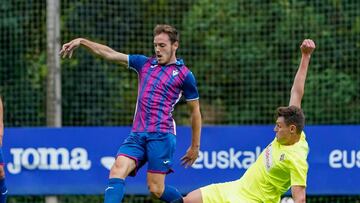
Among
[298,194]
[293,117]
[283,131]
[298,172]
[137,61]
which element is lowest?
[298,194]

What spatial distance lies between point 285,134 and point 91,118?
6.48 metres

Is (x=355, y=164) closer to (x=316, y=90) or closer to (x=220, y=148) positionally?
(x=220, y=148)

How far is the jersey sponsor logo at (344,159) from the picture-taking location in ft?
38.6

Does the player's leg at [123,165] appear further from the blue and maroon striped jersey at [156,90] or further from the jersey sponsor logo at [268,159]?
the jersey sponsor logo at [268,159]

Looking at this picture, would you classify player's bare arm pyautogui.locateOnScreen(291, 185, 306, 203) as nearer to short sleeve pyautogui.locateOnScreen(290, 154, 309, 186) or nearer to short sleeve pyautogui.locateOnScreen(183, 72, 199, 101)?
short sleeve pyautogui.locateOnScreen(290, 154, 309, 186)

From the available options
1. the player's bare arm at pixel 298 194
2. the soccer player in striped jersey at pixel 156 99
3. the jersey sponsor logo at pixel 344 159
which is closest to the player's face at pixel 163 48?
the soccer player in striped jersey at pixel 156 99

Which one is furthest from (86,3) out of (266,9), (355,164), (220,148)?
(355,164)

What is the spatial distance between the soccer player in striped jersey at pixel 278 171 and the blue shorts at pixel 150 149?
0.55m

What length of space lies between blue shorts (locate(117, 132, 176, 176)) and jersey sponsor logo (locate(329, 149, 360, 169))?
336 centimetres

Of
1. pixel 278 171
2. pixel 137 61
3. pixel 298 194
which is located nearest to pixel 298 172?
pixel 298 194

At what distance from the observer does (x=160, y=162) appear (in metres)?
8.91

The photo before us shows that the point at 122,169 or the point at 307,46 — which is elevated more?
the point at 307,46

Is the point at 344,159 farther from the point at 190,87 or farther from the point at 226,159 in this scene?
the point at 190,87

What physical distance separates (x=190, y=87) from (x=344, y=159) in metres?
3.40
